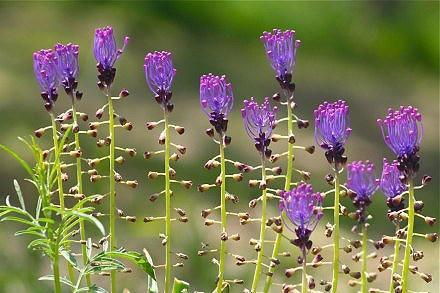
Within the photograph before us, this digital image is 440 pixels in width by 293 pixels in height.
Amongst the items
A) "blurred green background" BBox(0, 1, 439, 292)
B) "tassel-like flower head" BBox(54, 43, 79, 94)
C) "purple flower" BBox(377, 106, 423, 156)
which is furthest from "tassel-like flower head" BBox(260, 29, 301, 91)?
"blurred green background" BBox(0, 1, 439, 292)

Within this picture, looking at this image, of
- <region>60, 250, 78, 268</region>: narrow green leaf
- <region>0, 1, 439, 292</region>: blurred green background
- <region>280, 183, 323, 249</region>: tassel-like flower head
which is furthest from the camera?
<region>0, 1, 439, 292</region>: blurred green background

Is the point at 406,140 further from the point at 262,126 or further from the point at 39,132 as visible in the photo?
the point at 39,132

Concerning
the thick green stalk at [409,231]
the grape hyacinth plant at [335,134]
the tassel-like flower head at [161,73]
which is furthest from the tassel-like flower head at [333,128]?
the tassel-like flower head at [161,73]

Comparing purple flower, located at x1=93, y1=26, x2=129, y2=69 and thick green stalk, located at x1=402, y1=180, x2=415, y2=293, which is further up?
purple flower, located at x1=93, y1=26, x2=129, y2=69

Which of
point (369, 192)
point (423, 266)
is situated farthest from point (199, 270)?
point (369, 192)

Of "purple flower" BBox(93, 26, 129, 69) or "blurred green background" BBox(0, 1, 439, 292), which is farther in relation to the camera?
"blurred green background" BBox(0, 1, 439, 292)

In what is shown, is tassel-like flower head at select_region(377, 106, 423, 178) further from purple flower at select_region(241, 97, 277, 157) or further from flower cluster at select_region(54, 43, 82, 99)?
flower cluster at select_region(54, 43, 82, 99)

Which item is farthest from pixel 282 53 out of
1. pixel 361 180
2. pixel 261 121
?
pixel 361 180
